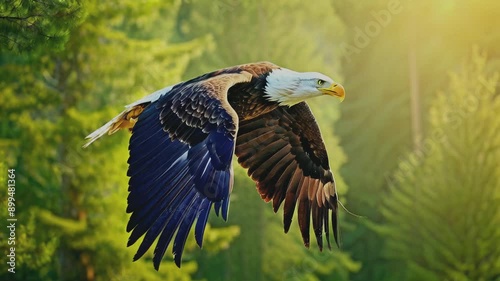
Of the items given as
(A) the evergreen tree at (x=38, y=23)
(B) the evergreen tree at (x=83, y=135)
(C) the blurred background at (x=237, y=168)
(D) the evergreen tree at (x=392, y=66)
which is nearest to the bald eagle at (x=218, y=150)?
(A) the evergreen tree at (x=38, y=23)

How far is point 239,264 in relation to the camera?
3014cm

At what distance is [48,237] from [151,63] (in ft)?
10.7

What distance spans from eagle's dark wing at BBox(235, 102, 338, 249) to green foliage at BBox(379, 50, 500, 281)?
11.1m

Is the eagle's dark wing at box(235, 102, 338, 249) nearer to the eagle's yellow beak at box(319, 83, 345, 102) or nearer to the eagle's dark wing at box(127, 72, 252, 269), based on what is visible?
the eagle's yellow beak at box(319, 83, 345, 102)

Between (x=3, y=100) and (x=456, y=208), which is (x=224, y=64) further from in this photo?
(x=3, y=100)

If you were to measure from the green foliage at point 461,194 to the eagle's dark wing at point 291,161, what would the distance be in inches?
436

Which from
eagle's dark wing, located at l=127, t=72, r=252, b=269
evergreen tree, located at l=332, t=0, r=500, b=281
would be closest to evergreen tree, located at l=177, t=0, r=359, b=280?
evergreen tree, located at l=332, t=0, r=500, b=281

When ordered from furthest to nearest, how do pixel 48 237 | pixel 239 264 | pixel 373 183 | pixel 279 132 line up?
1. pixel 373 183
2. pixel 239 264
3. pixel 48 237
4. pixel 279 132

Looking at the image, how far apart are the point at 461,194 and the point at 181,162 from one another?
1361 cm

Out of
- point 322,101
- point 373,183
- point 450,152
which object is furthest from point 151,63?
point 373,183

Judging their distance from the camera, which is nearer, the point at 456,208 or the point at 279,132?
the point at 279,132

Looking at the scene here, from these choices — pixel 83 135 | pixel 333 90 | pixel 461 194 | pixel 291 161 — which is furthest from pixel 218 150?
pixel 461 194

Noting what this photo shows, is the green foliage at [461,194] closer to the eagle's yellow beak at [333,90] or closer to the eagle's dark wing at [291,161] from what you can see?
the eagle's dark wing at [291,161]

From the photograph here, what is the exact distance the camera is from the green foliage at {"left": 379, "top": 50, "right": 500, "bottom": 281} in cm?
2195
